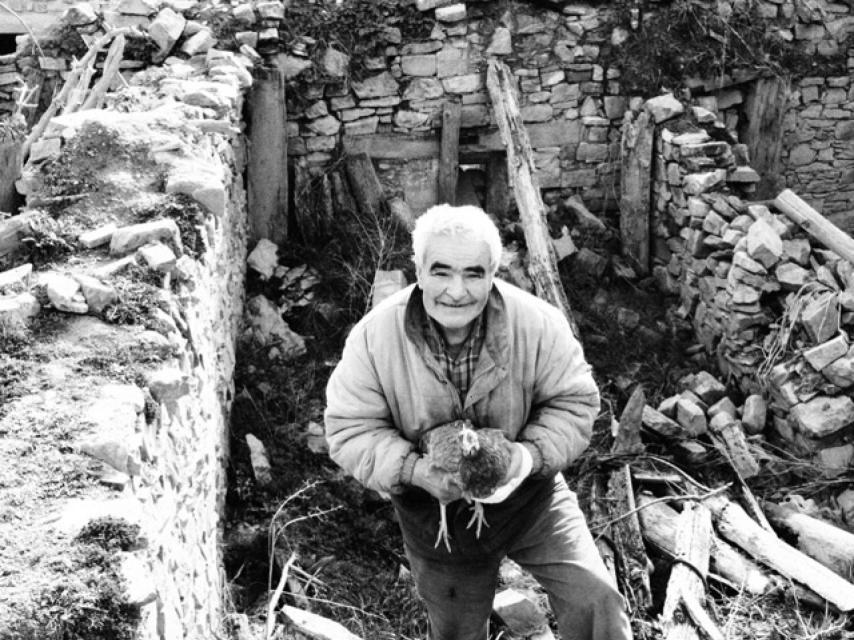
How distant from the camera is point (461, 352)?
11.5 ft

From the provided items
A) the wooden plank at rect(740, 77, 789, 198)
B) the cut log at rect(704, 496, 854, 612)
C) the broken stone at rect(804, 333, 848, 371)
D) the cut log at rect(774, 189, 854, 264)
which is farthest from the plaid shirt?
the wooden plank at rect(740, 77, 789, 198)

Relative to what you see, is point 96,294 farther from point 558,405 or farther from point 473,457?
point 558,405

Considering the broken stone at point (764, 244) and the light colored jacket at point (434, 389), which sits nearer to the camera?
the light colored jacket at point (434, 389)

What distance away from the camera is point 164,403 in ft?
12.2

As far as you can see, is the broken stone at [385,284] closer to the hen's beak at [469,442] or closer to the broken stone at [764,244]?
the broken stone at [764,244]

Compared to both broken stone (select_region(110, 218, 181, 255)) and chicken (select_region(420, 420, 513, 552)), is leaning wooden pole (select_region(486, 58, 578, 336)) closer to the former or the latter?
broken stone (select_region(110, 218, 181, 255))

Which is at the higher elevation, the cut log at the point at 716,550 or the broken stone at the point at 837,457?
the broken stone at the point at 837,457

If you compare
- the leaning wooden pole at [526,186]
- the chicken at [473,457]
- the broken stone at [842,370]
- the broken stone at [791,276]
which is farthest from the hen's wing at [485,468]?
the broken stone at [791,276]

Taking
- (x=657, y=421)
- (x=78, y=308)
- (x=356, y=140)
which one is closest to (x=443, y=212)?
(x=78, y=308)

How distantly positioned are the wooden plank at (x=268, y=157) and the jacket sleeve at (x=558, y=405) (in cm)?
507

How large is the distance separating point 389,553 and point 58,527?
3095 millimetres

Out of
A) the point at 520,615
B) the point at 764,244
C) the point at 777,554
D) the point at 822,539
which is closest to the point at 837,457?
the point at 822,539

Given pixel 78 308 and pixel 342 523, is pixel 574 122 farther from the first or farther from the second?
pixel 78 308

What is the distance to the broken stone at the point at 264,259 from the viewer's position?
26.1 feet
